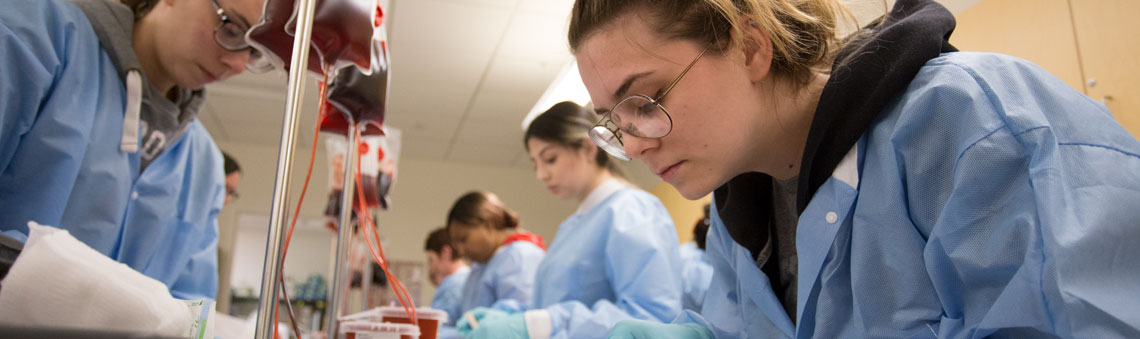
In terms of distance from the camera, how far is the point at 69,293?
555 mm

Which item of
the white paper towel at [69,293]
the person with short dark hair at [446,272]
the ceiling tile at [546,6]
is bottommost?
the person with short dark hair at [446,272]

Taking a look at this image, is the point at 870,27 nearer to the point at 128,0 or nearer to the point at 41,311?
the point at 41,311

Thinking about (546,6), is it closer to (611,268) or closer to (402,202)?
(611,268)

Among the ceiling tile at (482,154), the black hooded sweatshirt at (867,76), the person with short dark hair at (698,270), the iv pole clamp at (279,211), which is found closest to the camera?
the iv pole clamp at (279,211)

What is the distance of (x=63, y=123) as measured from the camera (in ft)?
3.77

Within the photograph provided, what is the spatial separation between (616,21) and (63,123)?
3.14 ft

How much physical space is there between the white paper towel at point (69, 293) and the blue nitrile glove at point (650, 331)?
2.06 feet

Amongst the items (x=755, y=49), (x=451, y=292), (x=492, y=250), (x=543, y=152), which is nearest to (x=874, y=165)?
Answer: (x=755, y=49)

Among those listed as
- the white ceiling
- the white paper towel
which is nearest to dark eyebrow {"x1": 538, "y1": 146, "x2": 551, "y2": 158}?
the white ceiling

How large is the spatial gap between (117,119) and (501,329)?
85 centimetres

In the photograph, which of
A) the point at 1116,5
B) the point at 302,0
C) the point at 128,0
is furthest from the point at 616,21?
the point at 1116,5

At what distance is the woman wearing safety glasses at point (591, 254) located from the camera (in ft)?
5.21

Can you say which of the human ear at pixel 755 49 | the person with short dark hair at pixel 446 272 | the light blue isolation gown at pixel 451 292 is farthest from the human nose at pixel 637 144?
the light blue isolation gown at pixel 451 292

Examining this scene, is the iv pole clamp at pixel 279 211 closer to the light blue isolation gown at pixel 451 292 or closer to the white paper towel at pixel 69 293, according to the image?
the white paper towel at pixel 69 293
